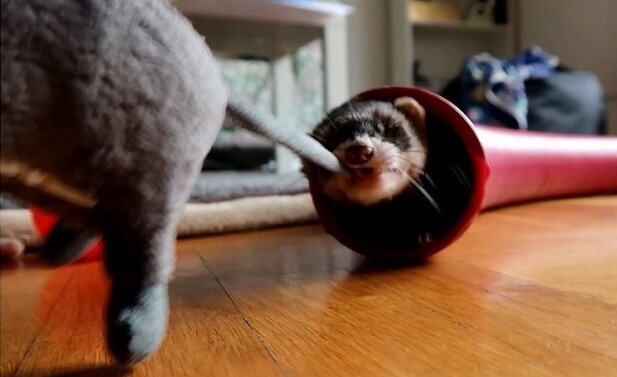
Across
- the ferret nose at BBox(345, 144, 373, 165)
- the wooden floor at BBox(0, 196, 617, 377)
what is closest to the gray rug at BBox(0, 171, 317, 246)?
the wooden floor at BBox(0, 196, 617, 377)

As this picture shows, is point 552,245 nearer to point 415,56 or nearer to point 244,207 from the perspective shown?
point 244,207

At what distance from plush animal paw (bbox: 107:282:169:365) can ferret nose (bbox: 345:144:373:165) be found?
0.45 metres

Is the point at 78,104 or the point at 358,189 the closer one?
the point at 78,104

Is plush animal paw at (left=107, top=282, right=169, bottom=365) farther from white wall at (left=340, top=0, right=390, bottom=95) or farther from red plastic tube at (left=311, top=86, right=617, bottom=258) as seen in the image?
white wall at (left=340, top=0, right=390, bottom=95)

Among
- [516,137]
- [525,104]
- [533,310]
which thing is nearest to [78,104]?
[533,310]

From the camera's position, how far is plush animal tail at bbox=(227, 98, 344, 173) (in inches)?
22.7

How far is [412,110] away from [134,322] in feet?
2.17

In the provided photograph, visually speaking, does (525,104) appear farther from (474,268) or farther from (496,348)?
(496,348)

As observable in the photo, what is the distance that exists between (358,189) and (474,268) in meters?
0.20

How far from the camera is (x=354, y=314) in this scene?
687 mm


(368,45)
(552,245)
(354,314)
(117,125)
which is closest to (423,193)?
(552,245)

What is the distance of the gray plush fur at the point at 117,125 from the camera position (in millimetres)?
386

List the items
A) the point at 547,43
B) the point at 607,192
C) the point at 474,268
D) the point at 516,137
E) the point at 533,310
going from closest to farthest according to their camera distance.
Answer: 1. the point at 533,310
2. the point at 474,268
3. the point at 516,137
4. the point at 607,192
5. the point at 547,43

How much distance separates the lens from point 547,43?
9.59ft
